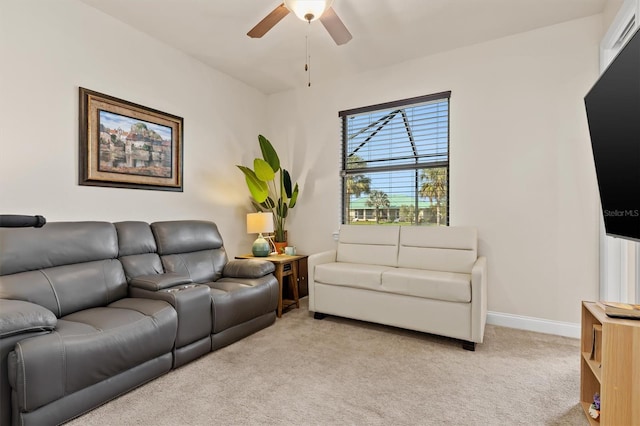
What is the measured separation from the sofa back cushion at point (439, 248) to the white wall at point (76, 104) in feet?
7.19

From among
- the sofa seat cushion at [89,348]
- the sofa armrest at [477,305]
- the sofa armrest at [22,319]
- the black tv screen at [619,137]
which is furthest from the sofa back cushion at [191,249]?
the black tv screen at [619,137]

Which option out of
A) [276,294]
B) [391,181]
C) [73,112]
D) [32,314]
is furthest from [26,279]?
[391,181]

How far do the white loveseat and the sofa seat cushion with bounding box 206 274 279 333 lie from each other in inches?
21.0

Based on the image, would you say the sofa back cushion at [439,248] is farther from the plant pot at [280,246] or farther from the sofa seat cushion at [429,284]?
the plant pot at [280,246]

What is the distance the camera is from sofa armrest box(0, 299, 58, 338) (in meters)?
1.55

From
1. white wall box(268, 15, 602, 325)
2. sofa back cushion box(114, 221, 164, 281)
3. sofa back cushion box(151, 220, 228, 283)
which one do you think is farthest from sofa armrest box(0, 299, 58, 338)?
white wall box(268, 15, 602, 325)

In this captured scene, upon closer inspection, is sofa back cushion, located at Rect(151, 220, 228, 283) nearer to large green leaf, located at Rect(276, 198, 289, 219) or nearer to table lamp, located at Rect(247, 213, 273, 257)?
table lamp, located at Rect(247, 213, 273, 257)

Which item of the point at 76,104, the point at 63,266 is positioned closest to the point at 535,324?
the point at 63,266

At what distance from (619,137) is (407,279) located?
5.85ft

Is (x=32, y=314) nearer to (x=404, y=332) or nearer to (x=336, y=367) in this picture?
(x=336, y=367)

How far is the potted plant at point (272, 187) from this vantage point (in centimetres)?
398

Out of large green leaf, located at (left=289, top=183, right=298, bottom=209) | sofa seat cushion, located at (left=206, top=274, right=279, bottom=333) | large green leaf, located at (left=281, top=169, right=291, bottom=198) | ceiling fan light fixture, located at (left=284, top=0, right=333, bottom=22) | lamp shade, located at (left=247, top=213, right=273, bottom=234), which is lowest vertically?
sofa seat cushion, located at (left=206, top=274, right=279, bottom=333)

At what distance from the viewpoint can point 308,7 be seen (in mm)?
2186

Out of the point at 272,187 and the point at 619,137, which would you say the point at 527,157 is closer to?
the point at 619,137
